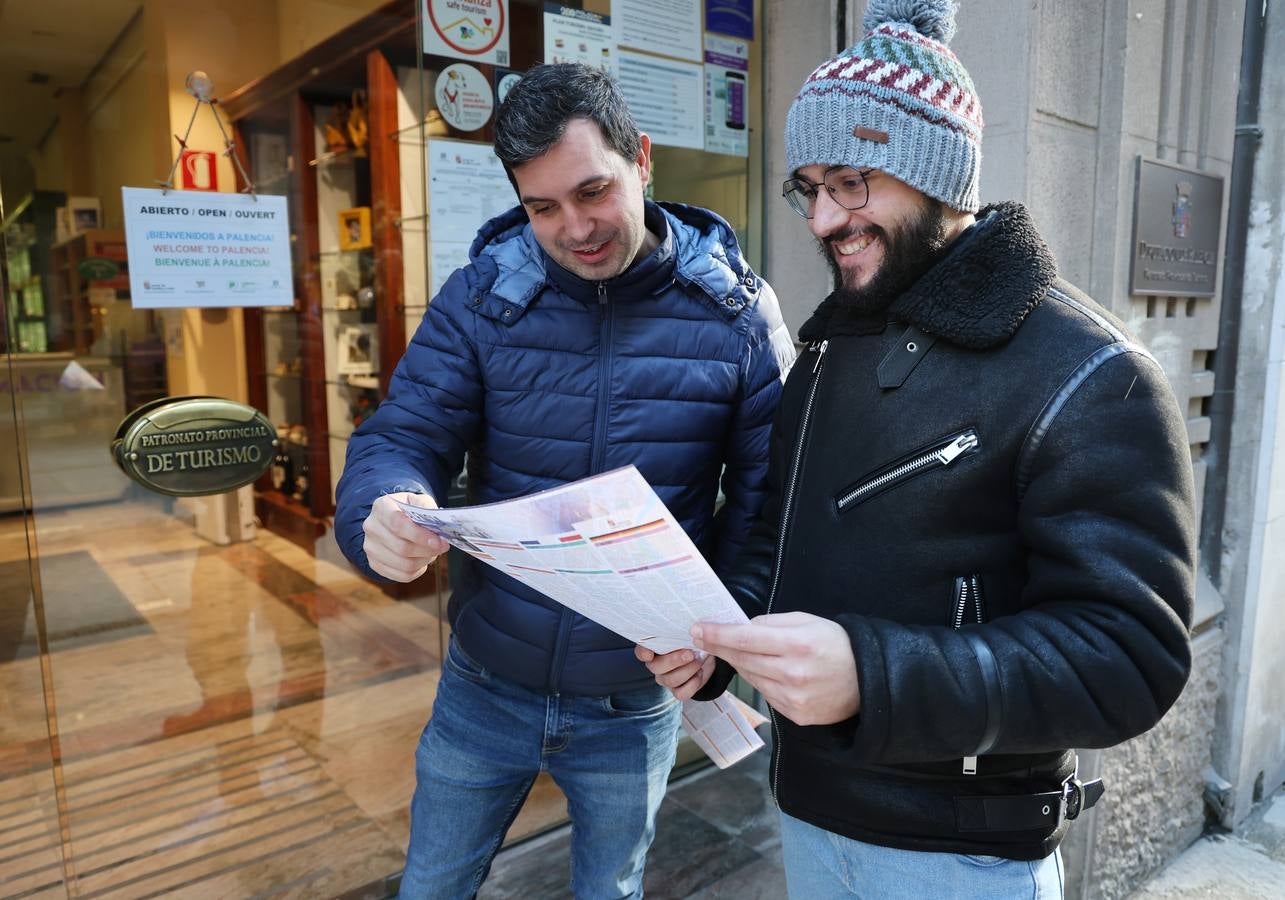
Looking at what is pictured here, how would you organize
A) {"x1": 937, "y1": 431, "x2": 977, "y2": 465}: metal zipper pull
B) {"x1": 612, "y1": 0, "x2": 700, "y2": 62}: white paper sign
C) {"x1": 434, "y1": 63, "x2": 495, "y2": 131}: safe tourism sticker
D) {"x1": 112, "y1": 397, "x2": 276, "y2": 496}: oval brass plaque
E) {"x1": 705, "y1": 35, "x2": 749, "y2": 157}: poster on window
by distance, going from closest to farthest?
{"x1": 937, "y1": 431, "x2": 977, "y2": 465}: metal zipper pull → {"x1": 112, "y1": 397, "x2": 276, "y2": 496}: oval brass plaque → {"x1": 434, "y1": 63, "x2": 495, "y2": 131}: safe tourism sticker → {"x1": 612, "y1": 0, "x2": 700, "y2": 62}: white paper sign → {"x1": 705, "y1": 35, "x2": 749, "y2": 157}: poster on window

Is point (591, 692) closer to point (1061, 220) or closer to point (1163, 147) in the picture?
point (1061, 220)

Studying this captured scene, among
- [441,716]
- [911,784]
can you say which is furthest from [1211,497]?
[441,716]

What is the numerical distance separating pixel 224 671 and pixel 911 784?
8.96 ft

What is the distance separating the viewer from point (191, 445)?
8.14ft

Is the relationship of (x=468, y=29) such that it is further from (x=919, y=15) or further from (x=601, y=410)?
(x=919, y=15)

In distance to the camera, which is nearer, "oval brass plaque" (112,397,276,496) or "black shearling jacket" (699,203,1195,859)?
"black shearling jacket" (699,203,1195,859)

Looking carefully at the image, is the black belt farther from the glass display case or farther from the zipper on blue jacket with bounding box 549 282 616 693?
the glass display case

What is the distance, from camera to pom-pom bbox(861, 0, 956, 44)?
1174mm

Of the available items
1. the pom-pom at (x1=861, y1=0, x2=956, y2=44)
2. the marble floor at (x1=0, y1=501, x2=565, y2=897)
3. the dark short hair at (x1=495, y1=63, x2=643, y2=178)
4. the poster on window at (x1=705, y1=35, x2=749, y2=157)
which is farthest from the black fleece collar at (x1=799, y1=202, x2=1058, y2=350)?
the marble floor at (x1=0, y1=501, x2=565, y2=897)

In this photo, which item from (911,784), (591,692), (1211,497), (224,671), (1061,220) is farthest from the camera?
(224,671)

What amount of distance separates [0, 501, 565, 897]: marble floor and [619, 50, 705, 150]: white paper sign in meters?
1.78

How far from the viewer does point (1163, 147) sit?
7.95ft

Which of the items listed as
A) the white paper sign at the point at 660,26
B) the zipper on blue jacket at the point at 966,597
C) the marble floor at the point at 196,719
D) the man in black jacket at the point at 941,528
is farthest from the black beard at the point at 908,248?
the marble floor at the point at 196,719

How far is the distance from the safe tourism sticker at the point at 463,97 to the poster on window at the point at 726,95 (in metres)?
0.75
